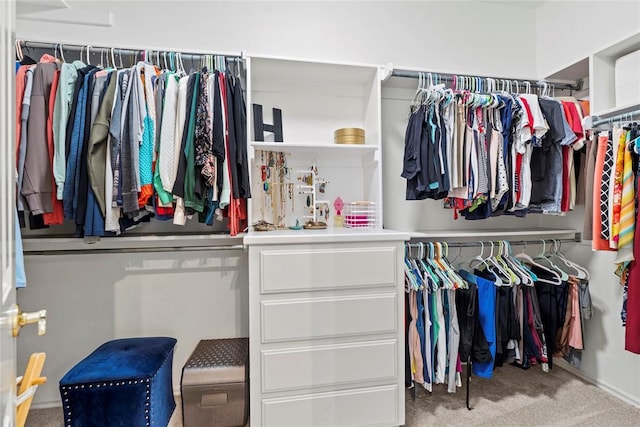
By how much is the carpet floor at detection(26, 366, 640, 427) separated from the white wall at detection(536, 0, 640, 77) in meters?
2.00

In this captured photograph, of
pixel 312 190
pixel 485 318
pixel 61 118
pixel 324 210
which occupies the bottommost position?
pixel 485 318

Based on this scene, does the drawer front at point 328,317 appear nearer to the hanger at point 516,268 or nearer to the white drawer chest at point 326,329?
the white drawer chest at point 326,329

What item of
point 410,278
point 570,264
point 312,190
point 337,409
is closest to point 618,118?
point 570,264

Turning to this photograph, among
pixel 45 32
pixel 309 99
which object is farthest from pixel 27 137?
pixel 309 99

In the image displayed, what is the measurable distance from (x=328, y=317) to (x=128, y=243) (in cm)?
129

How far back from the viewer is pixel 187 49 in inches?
74.8

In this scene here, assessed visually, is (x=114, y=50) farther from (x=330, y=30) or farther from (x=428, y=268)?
(x=428, y=268)

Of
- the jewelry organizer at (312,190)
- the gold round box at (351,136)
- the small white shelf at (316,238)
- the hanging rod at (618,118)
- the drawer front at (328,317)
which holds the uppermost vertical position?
the hanging rod at (618,118)

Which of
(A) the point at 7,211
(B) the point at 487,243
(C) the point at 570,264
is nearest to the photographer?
(A) the point at 7,211

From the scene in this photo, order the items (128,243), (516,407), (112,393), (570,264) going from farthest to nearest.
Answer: (570,264) → (128,243) → (516,407) → (112,393)

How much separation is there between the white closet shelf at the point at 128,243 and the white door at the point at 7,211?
1182 millimetres

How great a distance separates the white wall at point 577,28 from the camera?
6.23 feet

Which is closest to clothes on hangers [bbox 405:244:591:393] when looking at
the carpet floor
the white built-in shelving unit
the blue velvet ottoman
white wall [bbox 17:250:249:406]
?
the carpet floor

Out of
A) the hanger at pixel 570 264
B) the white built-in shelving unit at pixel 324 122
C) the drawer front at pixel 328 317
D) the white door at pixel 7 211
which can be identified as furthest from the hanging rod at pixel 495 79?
the white door at pixel 7 211
